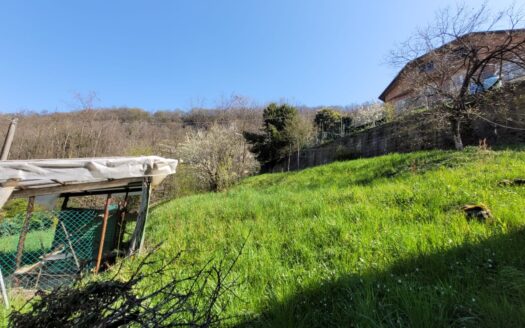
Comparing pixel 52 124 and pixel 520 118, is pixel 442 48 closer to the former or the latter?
pixel 520 118

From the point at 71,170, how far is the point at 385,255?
406 centimetres

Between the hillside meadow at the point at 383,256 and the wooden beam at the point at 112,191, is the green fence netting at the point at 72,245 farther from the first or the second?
the hillside meadow at the point at 383,256

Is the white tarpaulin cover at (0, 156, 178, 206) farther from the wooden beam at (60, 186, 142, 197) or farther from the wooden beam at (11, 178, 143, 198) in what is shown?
the wooden beam at (60, 186, 142, 197)

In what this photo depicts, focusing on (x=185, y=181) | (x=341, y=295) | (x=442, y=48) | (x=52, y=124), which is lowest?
(x=341, y=295)

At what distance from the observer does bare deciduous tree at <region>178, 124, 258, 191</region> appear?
52.2 feet

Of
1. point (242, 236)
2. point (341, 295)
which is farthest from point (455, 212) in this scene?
point (242, 236)

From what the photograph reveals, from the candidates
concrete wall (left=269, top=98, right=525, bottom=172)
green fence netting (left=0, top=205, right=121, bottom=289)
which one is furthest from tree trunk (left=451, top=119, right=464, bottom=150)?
green fence netting (left=0, top=205, right=121, bottom=289)

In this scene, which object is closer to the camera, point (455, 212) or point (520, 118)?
point (455, 212)

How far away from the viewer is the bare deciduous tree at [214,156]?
15.9 meters

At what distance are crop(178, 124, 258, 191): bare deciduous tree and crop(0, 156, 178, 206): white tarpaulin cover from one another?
11.0 m

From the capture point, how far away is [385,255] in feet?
8.43

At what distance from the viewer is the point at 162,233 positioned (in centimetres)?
575

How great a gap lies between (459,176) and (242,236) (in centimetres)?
423

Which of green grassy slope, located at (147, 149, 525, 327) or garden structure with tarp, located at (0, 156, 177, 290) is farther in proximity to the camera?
garden structure with tarp, located at (0, 156, 177, 290)
